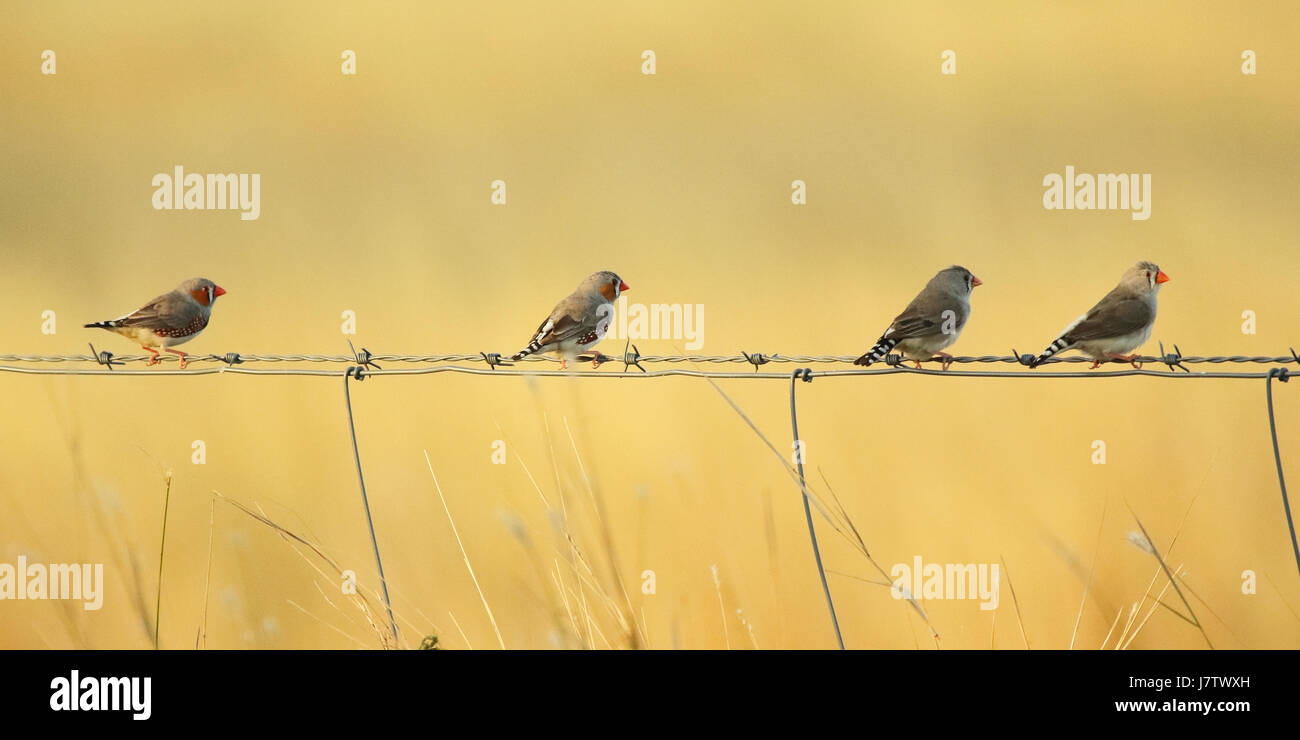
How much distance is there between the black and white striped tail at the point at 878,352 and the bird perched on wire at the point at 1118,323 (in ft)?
2.71

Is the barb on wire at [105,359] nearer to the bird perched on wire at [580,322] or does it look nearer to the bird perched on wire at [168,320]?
the bird perched on wire at [168,320]

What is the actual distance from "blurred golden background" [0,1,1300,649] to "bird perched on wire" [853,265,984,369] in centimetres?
135

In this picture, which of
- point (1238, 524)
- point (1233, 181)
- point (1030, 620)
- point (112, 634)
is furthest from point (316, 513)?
point (1233, 181)

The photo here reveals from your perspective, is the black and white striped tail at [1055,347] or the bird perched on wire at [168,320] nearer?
the black and white striped tail at [1055,347]

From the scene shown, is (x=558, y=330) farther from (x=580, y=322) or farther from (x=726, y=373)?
(x=726, y=373)

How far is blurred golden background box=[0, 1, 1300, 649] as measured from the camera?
657 cm

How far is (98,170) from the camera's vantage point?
13.2 metres

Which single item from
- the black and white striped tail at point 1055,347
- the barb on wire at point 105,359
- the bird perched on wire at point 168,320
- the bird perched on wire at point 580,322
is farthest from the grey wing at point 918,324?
the bird perched on wire at point 168,320

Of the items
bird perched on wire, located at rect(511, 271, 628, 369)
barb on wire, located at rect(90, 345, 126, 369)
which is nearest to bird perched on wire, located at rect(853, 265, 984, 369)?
bird perched on wire, located at rect(511, 271, 628, 369)

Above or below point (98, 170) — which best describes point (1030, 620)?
below

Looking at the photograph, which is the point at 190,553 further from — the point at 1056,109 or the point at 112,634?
the point at 1056,109

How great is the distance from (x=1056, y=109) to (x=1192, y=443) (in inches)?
247

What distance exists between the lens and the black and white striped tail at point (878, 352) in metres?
5.16

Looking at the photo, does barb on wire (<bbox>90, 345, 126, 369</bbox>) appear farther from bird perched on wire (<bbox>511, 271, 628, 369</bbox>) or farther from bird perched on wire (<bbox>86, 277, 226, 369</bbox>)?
bird perched on wire (<bbox>511, 271, 628, 369</bbox>)
